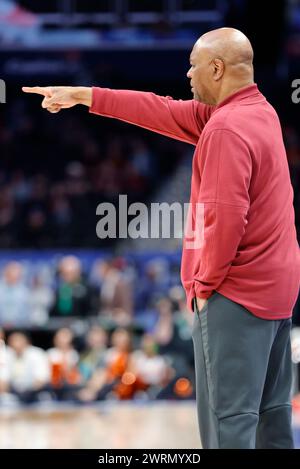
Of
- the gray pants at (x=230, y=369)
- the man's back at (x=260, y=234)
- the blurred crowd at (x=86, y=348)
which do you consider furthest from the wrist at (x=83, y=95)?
the blurred crowd at (x=86, y=348)

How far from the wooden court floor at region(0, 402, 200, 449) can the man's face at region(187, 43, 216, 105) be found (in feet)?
9.70

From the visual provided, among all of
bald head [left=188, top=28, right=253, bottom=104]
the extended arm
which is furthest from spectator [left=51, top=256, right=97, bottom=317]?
bald head [left=188, top=28, right=253, bottom=104]

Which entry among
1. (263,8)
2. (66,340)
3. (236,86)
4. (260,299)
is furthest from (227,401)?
(263,8)

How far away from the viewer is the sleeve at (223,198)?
104 inches

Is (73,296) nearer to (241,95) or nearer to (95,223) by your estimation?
(95,223)

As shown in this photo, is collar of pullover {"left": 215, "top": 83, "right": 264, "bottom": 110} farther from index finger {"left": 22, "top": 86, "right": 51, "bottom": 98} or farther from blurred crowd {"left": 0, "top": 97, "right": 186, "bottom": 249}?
blurred crowd {"left": 0, "top": 97, "right": 186, "bottom": 249}

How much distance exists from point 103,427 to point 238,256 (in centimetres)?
414

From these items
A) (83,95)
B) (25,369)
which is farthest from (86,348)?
(83,95)

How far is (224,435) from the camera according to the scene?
107 inches

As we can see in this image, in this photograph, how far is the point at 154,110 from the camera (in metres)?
3.07

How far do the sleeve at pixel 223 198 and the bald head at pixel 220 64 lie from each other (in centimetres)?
23

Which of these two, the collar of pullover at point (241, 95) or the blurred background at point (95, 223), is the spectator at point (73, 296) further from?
the collar of pullover at point (241, 95)

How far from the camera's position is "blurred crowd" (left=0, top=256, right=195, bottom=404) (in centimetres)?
845

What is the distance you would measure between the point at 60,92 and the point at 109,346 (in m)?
6.08
